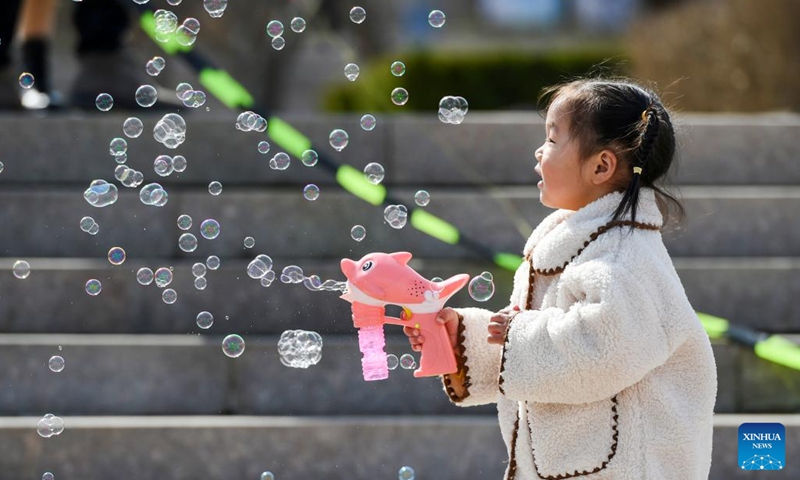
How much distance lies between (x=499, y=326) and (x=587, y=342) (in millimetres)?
199

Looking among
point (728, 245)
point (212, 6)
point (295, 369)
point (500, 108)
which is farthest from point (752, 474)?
point (500, 108)

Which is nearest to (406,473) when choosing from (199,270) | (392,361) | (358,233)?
(392,361)

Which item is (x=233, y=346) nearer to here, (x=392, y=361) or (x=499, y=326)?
(x=392, y=361)

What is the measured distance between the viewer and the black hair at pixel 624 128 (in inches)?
90.6

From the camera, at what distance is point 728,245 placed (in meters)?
4.23

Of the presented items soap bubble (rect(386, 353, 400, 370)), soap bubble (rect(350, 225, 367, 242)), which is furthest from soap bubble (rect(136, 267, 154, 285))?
soap bubble (rect(386, 353, 400, 370))

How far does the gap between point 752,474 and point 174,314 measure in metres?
1.87

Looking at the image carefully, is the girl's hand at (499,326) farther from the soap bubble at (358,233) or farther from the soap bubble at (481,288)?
the soap bubble at (358,233)

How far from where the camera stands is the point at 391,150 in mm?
4488

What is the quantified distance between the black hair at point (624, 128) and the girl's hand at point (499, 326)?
33cm

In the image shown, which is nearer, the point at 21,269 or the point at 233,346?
the point at 233,346

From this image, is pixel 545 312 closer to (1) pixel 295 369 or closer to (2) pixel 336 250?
(1) pixel 295 369

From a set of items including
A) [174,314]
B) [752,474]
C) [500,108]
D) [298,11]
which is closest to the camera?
[752,474]

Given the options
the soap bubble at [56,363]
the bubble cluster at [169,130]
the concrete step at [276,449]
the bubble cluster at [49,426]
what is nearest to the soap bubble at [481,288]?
the concrete step at [276,449]
